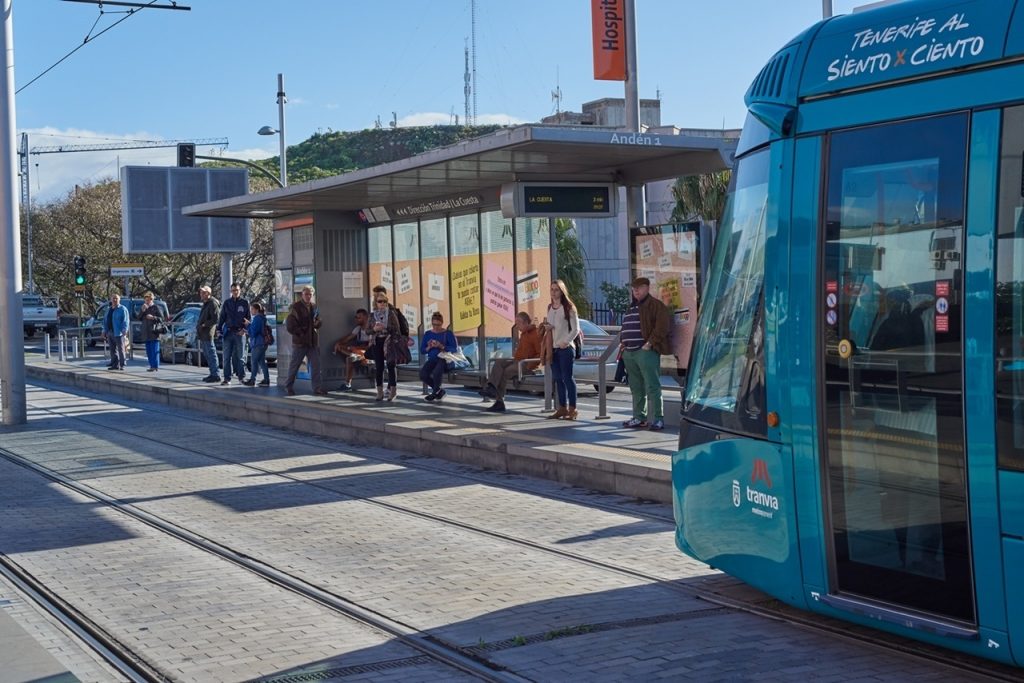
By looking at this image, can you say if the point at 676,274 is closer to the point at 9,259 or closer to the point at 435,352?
the point at 435,352

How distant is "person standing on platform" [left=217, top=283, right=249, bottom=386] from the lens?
2227cm

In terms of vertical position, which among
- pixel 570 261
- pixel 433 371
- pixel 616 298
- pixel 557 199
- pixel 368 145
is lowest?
pixel 433 371

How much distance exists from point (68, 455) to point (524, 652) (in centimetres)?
1059

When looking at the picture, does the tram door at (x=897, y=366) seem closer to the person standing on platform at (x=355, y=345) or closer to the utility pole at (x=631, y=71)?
the utility pole at (x=631, y=71)

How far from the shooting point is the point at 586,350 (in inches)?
819

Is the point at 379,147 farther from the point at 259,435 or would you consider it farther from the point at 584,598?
the point at 584,598

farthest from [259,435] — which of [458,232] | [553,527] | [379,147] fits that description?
[379,147]

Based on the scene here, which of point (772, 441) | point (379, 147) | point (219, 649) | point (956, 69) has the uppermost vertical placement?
point (379, 147)

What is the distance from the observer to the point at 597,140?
1280 cm

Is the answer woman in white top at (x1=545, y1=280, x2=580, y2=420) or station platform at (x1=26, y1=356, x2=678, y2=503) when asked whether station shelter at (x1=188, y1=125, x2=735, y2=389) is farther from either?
station platform at (x1=26, y1=356, x2=678, y2=503)

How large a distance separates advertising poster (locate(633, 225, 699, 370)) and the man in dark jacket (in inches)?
288

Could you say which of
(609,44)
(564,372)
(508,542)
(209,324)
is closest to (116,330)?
(209,324)

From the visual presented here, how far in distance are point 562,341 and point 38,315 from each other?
45.0 meters

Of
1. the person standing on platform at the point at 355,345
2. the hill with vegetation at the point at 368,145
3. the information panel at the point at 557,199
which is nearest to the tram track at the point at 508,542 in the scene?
the information panel at the point at 557,199
